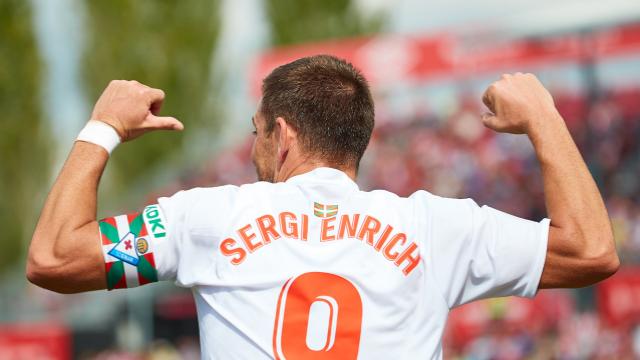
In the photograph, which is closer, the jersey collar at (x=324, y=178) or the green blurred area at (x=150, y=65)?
the jersey collar at (x=324, y=178)

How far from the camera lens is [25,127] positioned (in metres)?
26.3

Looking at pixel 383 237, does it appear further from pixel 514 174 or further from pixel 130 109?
pixel 514 174

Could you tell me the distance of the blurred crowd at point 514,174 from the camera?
1052cm

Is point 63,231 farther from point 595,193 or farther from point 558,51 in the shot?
point 558,51

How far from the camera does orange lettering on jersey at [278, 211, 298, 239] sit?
2219 mm

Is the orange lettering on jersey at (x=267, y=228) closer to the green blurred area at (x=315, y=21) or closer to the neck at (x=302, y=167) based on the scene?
the neck at (x=302, y=167)

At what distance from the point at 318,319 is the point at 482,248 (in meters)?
0.42

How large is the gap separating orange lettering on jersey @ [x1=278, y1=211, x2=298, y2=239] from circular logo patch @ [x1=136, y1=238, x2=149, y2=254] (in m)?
0.31

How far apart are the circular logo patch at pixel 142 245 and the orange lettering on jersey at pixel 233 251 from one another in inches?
6.7

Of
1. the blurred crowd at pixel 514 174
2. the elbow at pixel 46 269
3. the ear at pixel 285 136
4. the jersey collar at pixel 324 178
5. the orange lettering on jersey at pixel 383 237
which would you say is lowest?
the blurred crowd at pixel 514 174

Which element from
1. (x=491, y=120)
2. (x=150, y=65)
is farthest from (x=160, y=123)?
(x=150, y=65)

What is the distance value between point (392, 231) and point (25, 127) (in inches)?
1001

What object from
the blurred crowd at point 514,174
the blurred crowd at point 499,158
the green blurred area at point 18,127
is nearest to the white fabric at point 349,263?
the blurred crowd at point 514,174

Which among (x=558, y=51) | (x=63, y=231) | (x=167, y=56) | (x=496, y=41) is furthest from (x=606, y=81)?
(x=63, y=231)
